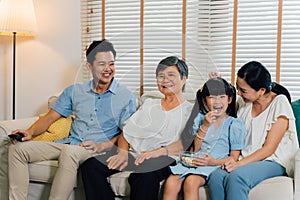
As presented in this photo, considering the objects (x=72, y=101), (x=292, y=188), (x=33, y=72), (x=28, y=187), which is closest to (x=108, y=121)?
(x=72, y=101)

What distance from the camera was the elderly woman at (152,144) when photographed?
241cm

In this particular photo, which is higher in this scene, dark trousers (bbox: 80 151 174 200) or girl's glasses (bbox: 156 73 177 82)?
girl's glasses (bbox: 156 73 177 82)

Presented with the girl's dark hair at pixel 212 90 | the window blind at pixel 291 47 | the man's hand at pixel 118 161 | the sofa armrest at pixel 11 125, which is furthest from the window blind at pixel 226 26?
the sofa armrest at pixel 11 125

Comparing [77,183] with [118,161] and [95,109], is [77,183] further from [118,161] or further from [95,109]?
[95,109]

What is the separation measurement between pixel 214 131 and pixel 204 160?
0.54 feet

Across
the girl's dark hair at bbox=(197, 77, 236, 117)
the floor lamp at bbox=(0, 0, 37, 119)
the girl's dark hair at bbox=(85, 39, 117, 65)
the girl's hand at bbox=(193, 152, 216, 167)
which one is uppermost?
the floor lamp at bbox=(0, 0, 37, 119)


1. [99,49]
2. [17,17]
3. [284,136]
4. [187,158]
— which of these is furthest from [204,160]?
[17,17]

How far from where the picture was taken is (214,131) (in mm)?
2451

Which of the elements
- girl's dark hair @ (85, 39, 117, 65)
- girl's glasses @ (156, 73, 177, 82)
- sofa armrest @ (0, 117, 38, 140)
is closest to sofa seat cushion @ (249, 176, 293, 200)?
girl's glasses @ (156, 73, 177, 82)

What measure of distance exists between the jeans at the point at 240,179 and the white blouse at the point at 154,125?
30cm

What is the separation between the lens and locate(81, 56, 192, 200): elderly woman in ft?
7.90

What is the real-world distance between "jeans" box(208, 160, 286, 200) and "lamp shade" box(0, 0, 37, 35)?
1790 millimetres

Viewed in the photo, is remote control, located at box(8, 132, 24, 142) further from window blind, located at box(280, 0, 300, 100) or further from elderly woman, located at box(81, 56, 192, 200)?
window blind, located at box(280, 0, 300, 100)

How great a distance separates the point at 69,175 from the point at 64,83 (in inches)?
49.6
